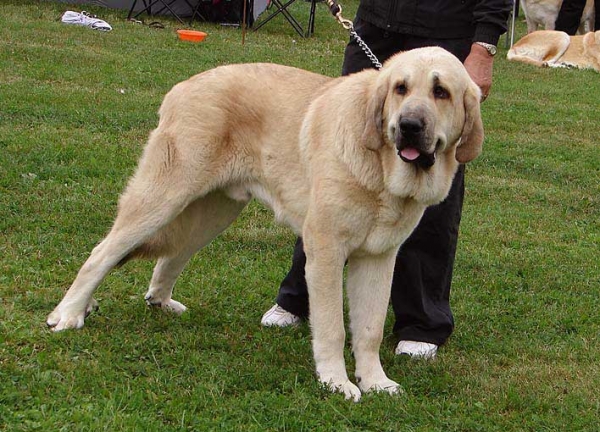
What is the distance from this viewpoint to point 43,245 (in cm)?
557

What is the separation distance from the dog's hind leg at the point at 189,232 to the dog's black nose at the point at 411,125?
1.29m

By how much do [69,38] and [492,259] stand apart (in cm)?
806

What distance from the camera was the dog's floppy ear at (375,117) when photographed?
3904 mm

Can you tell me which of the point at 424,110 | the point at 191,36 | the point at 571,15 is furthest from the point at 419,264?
the point at 571,15

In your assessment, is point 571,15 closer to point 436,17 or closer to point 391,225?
point 436,17

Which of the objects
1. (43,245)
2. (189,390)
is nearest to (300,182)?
(189,390)

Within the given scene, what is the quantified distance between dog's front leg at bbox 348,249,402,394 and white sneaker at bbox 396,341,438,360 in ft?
1.50

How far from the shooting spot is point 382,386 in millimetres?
4262

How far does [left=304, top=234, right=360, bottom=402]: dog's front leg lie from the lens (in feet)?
13.3

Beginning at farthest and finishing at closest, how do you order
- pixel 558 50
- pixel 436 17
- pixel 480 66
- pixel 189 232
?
pixel 558 50 → pixel 189 232 → pixel 436 17 → pixel 480 66

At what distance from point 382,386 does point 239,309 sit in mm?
1178

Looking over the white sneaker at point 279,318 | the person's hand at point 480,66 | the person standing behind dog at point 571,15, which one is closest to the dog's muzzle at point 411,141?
the person's hand at point 480,66

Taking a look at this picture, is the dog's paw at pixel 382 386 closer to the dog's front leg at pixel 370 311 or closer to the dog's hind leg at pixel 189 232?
the dog's front leg at pixel 370 311

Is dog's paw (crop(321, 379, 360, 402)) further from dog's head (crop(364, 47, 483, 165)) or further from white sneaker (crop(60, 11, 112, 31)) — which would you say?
white sneaker (crop(60, 11, 112, 31))
